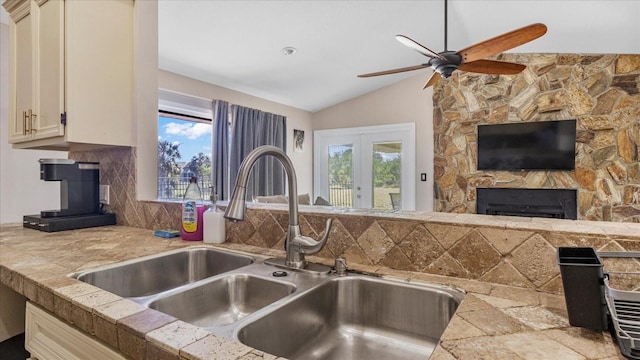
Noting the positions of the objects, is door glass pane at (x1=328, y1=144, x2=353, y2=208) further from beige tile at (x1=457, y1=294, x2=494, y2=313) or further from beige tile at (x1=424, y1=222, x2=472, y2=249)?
beige tile at (x1=457, y1=294, x2=494, y2=313)

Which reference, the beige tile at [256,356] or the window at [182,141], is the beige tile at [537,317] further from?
the window at [182,141]

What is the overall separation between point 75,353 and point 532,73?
4.94 meters

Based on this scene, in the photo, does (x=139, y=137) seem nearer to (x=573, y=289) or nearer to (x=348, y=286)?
(x=348, y=286)

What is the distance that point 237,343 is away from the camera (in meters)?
0.55

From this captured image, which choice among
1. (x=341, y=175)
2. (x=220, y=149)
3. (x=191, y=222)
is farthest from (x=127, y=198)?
(x=341, y=175)

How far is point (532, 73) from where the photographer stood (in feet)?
13.4

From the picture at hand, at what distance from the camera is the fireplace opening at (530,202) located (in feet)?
A: 12.5

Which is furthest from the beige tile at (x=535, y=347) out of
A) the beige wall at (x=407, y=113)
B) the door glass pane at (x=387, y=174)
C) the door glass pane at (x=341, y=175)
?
the door glass pane at (x=341, y=175)

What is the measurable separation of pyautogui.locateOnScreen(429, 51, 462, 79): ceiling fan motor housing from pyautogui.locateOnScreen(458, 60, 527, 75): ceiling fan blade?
0.22 m

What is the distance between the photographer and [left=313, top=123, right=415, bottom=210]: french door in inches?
198

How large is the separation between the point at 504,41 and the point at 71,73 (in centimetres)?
219

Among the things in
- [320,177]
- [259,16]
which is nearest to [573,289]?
[259,16]

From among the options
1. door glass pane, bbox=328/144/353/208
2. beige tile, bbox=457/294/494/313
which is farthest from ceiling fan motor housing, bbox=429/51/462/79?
door glass pane, bbox=328/144/353/208

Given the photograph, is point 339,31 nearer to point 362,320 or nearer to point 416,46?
point 416,46
